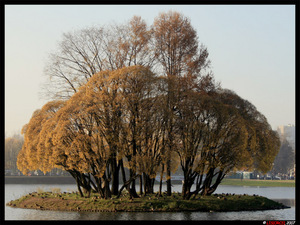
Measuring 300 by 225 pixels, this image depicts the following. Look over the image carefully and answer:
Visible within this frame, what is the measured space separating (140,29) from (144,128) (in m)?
12.3

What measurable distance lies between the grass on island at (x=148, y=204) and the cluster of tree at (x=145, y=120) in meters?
1.74

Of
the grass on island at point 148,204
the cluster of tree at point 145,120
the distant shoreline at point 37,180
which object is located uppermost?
the cluster of tree at point 145,120

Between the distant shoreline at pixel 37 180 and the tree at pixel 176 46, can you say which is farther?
the distant shoreline at pixel 37 180

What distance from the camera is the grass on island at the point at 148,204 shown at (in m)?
41.3

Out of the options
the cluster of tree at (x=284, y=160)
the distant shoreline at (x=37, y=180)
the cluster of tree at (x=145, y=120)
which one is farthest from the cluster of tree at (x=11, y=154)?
the cluster of tree at (x=145, y=120)

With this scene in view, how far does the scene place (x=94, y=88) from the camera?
145 feet

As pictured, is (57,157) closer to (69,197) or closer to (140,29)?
(69,197)

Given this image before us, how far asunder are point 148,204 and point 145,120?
7.03 m

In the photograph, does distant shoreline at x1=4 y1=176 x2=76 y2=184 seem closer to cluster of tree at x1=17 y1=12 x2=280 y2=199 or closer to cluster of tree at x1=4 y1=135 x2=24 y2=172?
cluster of tree at x1=4 y1=135 x2=24 y2=172

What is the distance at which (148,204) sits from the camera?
41.5 metres

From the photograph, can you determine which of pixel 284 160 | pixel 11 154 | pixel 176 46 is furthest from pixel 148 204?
pixel 11 154

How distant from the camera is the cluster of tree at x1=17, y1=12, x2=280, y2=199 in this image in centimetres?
4272

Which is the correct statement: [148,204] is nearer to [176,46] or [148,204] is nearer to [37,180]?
[176,46]

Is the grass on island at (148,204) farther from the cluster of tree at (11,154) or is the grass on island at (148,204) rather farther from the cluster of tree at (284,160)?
the cluster of tree at (11,154)
